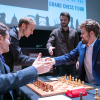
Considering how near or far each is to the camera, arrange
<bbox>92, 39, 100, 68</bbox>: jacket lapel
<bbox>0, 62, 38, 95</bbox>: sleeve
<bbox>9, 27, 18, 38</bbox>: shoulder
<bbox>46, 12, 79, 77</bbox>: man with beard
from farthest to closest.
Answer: <bbox>46, 12, 79, 77</bbox>: man with beard < <bbox>9, 27, 18, 38</bbox>: shoulder < <bbox>92, 39, 100, 68</bbox>: jacket lapel < <bbox>0, 62, 38, 95</bbox>: sleeve

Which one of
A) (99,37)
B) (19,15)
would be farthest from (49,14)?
(99,37)

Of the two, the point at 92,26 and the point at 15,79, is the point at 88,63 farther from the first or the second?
the point at 15,79

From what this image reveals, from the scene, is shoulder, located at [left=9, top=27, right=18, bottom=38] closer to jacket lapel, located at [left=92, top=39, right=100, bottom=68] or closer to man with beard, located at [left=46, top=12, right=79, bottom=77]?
man with beard, located at [left=46, top=12, right=79, bottom=77]

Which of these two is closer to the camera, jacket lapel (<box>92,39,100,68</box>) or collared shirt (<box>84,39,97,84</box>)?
jacket lapel (<box>92,39,100,68</box>)

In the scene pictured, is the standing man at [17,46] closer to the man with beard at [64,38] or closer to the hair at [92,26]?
the man with beard at [64,38]

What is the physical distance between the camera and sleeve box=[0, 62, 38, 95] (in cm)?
98

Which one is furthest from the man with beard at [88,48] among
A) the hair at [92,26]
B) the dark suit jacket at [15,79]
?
the dark suit jacket at [15,79]

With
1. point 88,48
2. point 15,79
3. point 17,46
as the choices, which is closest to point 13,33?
point 17,46

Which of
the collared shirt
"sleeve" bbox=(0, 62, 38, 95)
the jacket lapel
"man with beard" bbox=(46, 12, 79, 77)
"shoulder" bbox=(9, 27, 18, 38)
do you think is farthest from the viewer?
"man with beard" bbox=(46, 12, 79, 77)

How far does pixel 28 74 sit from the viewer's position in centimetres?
106

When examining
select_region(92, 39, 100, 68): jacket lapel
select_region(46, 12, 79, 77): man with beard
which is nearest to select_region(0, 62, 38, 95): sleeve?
select_region(92, 39, 100, 68): jacket lapel

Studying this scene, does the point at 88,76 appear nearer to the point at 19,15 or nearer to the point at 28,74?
the point at 28,74

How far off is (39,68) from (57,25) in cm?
322

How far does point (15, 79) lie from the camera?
101cm
